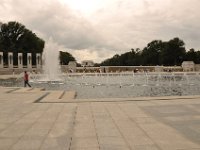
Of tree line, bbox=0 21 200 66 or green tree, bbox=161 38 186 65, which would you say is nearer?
tree line, bbox=0 21 200 66

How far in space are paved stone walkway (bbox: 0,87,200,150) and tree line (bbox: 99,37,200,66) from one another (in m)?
121

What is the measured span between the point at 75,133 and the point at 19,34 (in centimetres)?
11063

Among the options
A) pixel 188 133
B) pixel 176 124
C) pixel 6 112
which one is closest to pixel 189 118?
pixel 176 124

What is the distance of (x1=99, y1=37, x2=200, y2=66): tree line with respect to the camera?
439ft

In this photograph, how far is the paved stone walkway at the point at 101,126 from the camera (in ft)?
26.4

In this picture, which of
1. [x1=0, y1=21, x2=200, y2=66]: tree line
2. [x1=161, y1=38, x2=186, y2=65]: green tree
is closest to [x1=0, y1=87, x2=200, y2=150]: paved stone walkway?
[x1=0, y1=21, x2=200, y2=66]: tree line

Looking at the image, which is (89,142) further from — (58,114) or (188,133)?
(58,114)

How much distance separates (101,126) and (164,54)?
127952 millimetres

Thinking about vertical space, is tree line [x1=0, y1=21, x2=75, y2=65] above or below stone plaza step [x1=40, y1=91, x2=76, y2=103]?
above

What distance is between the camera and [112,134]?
9.05 metres

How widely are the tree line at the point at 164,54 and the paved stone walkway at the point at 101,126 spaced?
121 m

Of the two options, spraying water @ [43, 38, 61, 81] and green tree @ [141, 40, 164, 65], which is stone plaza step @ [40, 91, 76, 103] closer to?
spraying water @ [43, 38, 61, 81]

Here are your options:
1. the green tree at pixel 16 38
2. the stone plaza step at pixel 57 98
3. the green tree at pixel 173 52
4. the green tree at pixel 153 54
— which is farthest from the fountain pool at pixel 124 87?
the green tree at pixel 153 54

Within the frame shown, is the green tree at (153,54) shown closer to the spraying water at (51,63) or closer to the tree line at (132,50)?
the tree line at (132,50)
